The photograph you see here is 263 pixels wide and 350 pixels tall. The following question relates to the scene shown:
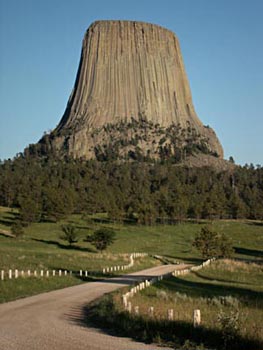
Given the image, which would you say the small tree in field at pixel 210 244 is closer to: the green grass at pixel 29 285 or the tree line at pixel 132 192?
the green grass at pixel 29 285

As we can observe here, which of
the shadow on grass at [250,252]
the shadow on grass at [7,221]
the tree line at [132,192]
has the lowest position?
the shadow on grass at [250,252]

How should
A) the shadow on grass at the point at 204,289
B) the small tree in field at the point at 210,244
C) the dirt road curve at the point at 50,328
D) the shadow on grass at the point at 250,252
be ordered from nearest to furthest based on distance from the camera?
the dirt road curve at the point at 50,328 < the shadow on grass at the point at 204,289 < the small tree in field at the point at 210,244 < the shadow on grass at the point at 250,252

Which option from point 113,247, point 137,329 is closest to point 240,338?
point 137,329

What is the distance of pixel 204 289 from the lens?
32.9 meters

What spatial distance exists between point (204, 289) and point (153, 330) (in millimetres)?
18307

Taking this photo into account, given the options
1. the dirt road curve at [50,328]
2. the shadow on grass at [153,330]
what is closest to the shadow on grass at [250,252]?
the dirt road curve at [50,328]

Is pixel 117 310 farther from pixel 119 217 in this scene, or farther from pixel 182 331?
pixel 119 217

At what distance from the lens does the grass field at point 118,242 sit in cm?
5384

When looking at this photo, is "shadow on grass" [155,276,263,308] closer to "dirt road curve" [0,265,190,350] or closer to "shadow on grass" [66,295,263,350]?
"dirt road curve" [0,265,190,350]

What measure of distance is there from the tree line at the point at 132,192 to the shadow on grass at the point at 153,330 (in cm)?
7734

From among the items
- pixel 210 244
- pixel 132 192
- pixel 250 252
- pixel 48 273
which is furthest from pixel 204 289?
pixel 132 192

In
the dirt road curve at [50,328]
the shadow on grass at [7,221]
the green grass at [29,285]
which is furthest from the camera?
the shadow on grass at [7,221]

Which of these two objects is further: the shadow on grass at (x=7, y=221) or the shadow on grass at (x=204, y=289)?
the shadow on grass at (x=7, y=221)

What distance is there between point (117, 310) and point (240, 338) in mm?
6063
